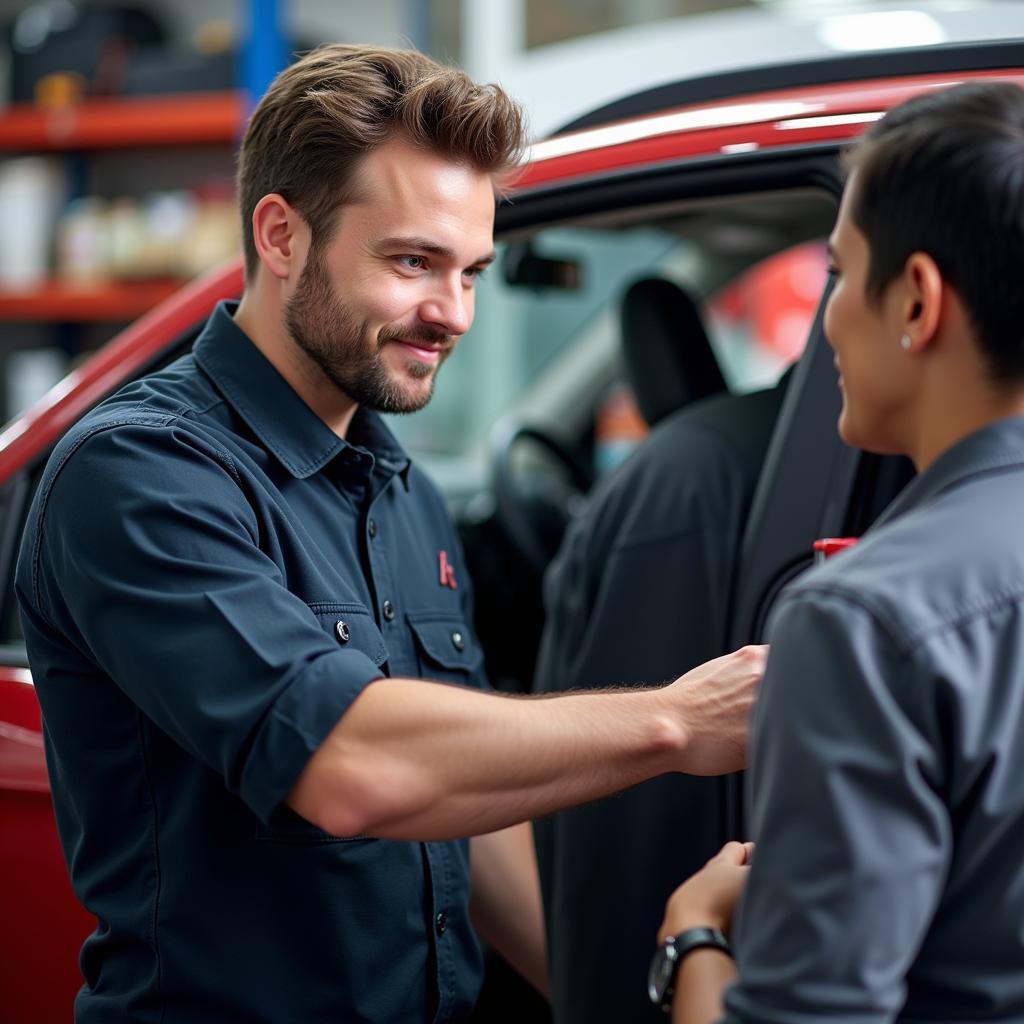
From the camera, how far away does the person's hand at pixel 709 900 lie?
1.05m

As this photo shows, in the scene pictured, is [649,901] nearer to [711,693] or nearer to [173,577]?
[711,693]

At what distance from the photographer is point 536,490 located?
3.05 metres

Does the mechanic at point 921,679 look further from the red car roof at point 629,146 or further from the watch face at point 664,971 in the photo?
the red car roof at point 629,146

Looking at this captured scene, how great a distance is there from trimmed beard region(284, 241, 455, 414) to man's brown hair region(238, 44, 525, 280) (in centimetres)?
6

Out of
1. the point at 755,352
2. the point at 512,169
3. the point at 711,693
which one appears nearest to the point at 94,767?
the point at 711,693

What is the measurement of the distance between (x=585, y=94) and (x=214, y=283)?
1.70 meters

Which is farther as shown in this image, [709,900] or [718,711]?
[718,711]

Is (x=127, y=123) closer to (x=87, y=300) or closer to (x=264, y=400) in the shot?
(x=87, y=300)

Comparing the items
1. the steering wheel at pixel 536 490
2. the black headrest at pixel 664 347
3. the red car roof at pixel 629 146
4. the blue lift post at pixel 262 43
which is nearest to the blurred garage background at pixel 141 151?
the blue lift post at pixel 262 43

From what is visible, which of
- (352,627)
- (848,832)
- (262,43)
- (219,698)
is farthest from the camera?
(262,43)

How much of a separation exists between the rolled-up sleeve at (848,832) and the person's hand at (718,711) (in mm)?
373

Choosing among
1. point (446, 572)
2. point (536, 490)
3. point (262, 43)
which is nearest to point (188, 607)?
point (446, 572)

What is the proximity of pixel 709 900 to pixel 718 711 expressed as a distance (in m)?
0.22

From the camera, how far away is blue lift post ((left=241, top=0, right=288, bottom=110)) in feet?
14.7
